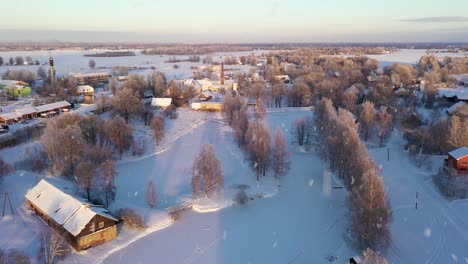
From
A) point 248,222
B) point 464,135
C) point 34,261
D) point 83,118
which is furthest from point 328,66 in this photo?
point 34,261

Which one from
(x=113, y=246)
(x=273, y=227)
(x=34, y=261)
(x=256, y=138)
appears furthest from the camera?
(x=256, y=138)

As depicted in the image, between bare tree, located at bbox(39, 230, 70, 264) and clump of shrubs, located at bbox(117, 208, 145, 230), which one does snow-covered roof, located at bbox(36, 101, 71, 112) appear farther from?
bare tree, located at bbox(39, 230, 70, 264)

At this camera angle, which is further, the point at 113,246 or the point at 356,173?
the point at 356,173

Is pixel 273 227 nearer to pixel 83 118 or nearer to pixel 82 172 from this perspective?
pixel 82 172

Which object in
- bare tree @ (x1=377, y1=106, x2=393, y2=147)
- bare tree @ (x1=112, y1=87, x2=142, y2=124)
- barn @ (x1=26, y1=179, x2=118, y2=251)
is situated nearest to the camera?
barn @ (x1=26, y1=179, x2=118, y2=251)

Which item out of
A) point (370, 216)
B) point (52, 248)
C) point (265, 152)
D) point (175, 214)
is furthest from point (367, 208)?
point (52, 248)

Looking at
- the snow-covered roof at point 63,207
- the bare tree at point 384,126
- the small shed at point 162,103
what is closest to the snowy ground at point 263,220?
the snow-covered roof at point 63,207

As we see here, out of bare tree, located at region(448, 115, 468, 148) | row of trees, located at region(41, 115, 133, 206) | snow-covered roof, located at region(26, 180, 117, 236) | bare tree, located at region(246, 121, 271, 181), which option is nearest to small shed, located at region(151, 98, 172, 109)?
row of trees, located at region(41, 115, 133, 206)

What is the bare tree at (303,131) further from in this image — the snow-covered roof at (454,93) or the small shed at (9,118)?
the small shed at (9,118)
